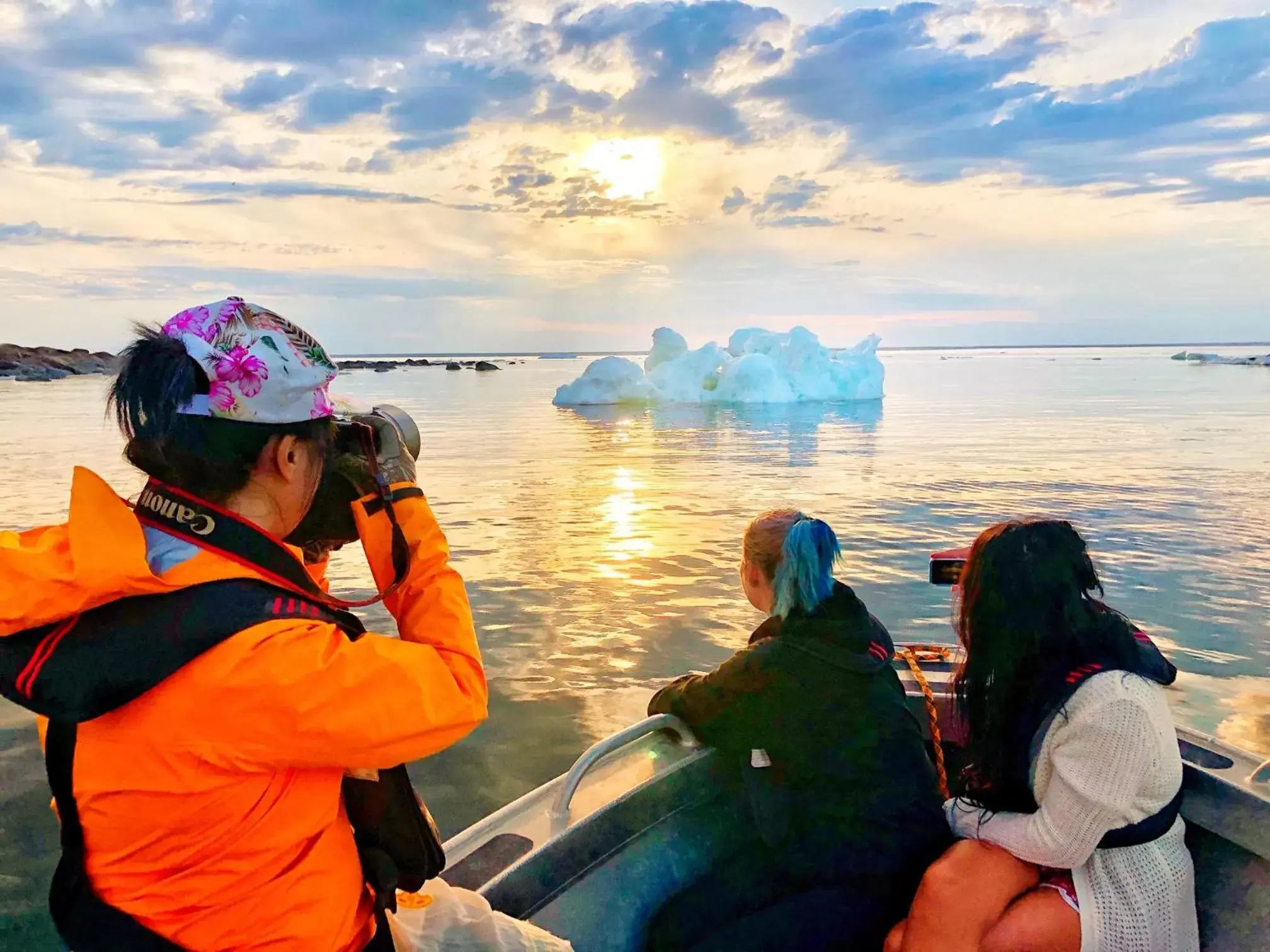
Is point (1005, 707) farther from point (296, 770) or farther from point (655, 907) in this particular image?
point (296, 770)

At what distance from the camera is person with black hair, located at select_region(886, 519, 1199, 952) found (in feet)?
6.63

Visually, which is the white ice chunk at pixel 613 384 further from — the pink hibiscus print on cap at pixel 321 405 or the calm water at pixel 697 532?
the pink hibiscus print on cap at pixel 321 405

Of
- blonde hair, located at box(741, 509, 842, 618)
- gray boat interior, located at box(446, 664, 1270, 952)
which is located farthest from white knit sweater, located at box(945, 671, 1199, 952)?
blonde hair, located at box(741, 509, 842, 618)

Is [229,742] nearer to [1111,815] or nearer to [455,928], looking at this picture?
[455,928]

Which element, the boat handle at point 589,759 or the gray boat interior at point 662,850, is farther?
the boat handle at point 589,759

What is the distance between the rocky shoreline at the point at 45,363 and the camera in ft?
173

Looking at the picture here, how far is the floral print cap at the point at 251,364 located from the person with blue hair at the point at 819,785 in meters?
1.35

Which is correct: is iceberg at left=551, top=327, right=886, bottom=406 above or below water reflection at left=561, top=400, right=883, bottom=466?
above

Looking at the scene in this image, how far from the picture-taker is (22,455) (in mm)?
15578

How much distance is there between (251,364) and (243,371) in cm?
1

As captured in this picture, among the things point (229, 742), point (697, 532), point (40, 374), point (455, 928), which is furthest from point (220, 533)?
point (40, 374)

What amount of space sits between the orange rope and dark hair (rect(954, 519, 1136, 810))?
1.57 ft

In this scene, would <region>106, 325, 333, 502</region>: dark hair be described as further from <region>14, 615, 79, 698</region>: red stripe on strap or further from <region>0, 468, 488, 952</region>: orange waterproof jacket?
<region>14, 615, 79, 698</region>: red stripe on strap

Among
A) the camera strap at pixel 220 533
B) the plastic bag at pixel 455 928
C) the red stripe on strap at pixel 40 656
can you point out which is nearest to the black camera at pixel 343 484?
the camera strap at pixel 220 533
